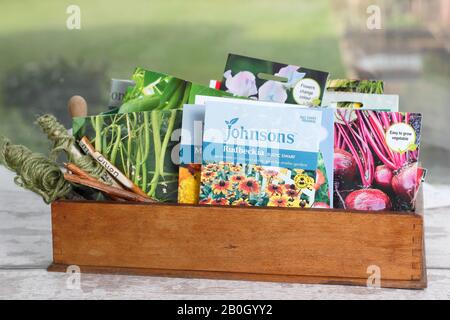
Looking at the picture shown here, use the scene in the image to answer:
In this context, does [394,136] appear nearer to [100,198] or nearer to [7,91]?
[100,198]

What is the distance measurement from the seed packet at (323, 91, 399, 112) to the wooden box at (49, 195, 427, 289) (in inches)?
10.8

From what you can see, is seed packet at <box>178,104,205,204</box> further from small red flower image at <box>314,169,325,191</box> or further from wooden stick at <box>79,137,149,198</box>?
small red flower image at <box>314,169,325,191</box>

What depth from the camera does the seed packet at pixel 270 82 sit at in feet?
4.79

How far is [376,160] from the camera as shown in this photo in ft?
4.29

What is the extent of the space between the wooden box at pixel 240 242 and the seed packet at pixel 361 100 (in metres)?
0.27

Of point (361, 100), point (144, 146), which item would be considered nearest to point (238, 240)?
point (144, 146)

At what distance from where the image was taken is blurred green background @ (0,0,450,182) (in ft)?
10.9

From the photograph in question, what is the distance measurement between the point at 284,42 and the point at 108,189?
2.12 meters

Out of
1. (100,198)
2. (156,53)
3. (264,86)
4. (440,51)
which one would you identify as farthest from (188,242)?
(440,51)

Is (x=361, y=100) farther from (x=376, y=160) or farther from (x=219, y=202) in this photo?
(x=219, y=202)

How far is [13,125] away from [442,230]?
7.78ft

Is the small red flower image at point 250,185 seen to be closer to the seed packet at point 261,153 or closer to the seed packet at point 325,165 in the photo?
the seed packet at point 261,153

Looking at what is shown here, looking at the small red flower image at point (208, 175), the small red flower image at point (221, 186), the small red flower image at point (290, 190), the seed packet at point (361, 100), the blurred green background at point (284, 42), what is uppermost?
the blurred green background at point (284, 42)

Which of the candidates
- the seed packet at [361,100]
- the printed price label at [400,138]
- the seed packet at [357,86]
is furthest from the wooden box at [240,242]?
the seed packet at [357,86]
